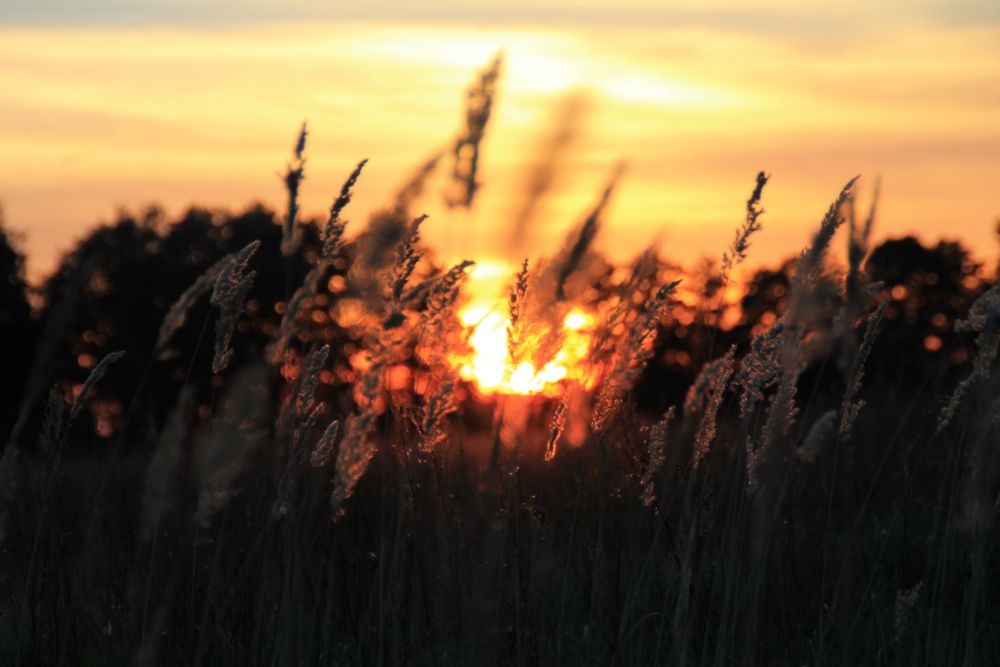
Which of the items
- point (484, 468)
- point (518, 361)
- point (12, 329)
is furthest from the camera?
point (12, 329)

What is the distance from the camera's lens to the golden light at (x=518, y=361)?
2064 millimetres

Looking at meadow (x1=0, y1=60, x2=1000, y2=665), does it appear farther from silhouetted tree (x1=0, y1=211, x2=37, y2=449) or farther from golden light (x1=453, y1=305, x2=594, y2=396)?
silhouetted tree (x1=0, y1=211, x2=37, y2=449)

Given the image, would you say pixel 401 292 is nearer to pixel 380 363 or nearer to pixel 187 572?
pixel 380 363

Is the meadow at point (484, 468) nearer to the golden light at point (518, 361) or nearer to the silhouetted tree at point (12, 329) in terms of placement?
the golden light at point (518, 361)

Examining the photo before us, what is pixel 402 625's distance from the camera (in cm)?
285

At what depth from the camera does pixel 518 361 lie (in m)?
2.05

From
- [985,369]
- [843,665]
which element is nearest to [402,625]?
[843,665]

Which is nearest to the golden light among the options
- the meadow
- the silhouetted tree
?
the meadow

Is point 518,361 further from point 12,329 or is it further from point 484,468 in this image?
point 12,329

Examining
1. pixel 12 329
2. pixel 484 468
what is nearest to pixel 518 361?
pixel 484 468

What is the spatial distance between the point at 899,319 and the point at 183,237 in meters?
28.1

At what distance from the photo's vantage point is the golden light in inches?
81.3

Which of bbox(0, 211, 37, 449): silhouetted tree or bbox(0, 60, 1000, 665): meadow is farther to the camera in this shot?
bbox(0, 211, 37, 449): silhouetted tree

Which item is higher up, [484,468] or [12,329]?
[12,329]
